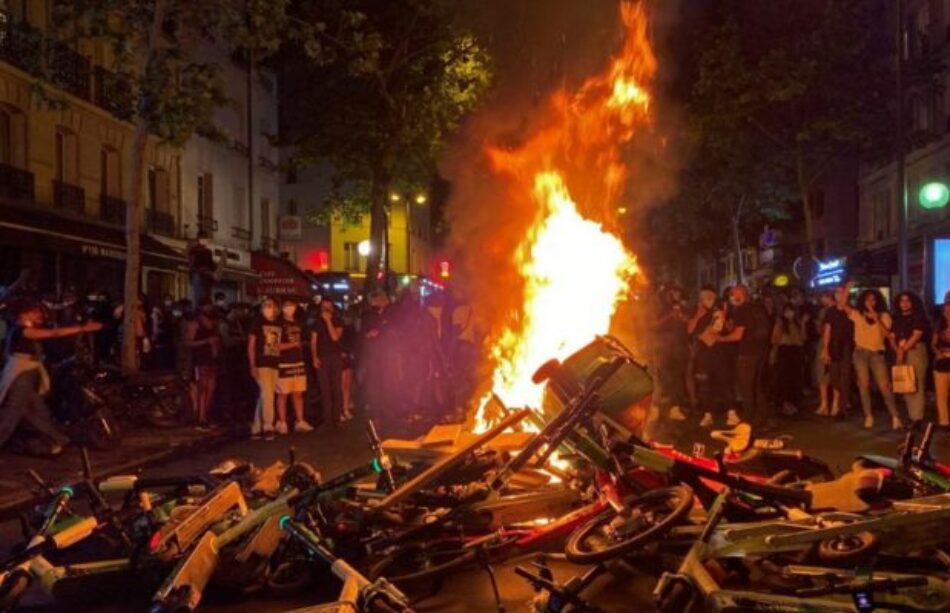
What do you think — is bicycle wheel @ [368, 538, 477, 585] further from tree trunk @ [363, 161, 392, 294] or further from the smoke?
tree trunk @ [363, 161, 392, 294]

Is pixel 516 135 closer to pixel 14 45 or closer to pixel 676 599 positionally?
pixel 676 599

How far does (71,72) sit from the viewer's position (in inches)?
942

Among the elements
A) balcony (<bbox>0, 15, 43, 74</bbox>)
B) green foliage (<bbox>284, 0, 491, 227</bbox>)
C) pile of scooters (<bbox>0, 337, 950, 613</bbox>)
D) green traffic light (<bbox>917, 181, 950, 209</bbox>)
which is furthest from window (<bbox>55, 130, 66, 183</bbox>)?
green traffic light (<bbox>917, 181, 950, 209</bbox>)

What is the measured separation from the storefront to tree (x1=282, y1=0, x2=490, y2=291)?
5489 millimetres

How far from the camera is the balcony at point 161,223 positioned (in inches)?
1124

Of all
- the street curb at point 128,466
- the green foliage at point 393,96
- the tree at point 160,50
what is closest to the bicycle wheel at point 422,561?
the street curb at point 128,466

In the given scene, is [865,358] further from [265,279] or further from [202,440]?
[265,279]

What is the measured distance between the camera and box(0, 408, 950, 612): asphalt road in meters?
5.50

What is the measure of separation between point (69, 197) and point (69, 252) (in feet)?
12.8

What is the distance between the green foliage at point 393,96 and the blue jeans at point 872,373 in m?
13.2

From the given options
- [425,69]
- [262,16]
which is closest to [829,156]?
[425,69]

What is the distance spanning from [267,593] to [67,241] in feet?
54.8

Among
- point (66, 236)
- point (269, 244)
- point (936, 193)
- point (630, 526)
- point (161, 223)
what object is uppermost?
point (161, 223)

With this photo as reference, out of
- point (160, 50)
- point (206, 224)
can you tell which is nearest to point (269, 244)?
point (206, 224)
